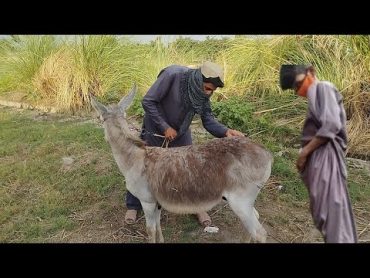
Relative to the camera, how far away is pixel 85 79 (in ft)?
31.7

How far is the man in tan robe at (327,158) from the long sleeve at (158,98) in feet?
5.73

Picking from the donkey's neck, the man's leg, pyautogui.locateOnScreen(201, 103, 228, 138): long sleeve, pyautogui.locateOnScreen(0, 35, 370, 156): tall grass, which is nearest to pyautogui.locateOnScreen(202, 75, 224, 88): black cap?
pyautogui.locateOnScreen(201, 103, 228, 138): long sleeve

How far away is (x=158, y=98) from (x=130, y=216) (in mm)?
1451

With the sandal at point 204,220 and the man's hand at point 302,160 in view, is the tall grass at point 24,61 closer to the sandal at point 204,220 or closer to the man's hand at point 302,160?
the sandal at point 204,220

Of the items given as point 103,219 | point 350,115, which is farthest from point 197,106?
point 350,115

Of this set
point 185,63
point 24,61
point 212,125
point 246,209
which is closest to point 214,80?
point 212,125

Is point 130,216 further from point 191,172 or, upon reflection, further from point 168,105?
point 168,105

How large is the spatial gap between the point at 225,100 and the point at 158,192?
13.6 feet

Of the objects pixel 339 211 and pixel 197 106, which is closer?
pixel 339 211

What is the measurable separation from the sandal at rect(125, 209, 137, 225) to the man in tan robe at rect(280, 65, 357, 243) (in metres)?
2.47

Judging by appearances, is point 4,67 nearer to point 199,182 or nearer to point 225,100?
point 225,100

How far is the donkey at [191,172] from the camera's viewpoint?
4.56 metres

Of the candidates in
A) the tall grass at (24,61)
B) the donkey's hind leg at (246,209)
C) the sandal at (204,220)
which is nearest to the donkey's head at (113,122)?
the donkey's hind leg at (246,209)

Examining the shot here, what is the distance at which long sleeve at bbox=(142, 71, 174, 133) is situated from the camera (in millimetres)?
5188
